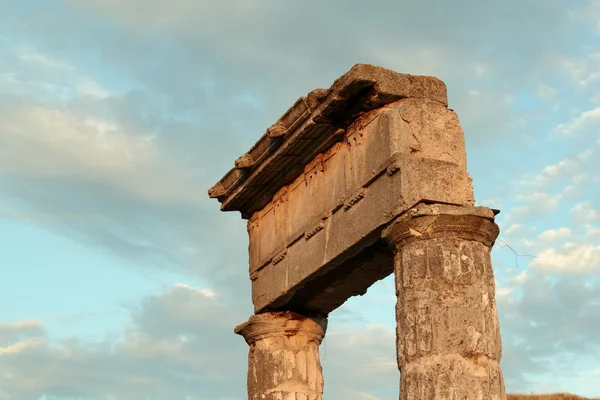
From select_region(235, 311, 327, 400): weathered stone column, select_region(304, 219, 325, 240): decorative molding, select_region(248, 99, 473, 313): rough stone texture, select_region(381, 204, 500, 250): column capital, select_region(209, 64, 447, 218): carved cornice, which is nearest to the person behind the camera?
select_region(381, 204, 500, 250): column capital

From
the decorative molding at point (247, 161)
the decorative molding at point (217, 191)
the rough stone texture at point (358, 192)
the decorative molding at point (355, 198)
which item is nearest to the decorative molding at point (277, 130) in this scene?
the rough stone texture at point (358, 192)

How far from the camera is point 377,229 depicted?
1016 cm

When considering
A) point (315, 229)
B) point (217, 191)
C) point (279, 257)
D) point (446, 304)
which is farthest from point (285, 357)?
point (446, 304)

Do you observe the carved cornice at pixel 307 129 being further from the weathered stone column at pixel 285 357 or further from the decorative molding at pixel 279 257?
the weathered stone column at pixel 285 357

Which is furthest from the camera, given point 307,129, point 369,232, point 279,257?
point 279,257

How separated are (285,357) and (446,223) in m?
4.01

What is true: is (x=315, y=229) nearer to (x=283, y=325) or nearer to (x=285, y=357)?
(x=283, y=325)

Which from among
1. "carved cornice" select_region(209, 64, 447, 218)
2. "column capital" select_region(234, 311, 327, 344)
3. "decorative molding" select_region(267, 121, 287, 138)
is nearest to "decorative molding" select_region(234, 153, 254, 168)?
"carved cornice" select_region(209, 64, 447, 218)

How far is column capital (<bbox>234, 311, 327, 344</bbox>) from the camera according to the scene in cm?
1277

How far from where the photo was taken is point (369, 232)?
10.3 metres

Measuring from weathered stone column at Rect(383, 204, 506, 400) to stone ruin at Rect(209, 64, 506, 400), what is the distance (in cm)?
1

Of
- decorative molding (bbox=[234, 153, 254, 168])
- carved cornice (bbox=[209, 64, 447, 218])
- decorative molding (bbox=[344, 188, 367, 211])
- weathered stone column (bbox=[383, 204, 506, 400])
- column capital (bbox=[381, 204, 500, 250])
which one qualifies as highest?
decorative molding (bbox=[234, 153, 254, 168])

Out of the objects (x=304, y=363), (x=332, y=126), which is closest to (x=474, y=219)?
(x=332, y=126)

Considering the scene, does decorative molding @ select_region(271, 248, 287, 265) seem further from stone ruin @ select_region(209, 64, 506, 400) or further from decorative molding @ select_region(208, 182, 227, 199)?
decorative molding @ select_region(208, 182, 227, 199)
